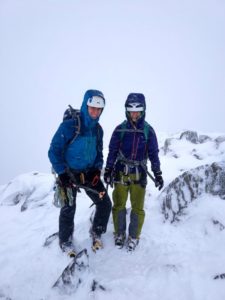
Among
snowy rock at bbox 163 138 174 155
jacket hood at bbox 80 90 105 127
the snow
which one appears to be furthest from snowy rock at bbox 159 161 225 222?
snowy rock at bbox 163 138 174 155

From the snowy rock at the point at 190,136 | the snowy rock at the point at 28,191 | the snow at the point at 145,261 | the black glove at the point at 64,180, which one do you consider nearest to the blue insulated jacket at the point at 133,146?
the black glove at the point at 64,180

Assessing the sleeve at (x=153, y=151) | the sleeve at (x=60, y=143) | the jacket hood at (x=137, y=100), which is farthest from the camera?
the sleeve at (x=153, y=151)

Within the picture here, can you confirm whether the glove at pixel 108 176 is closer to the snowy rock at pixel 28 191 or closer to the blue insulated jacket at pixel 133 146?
the blue insulated jacket at pixel 133 146

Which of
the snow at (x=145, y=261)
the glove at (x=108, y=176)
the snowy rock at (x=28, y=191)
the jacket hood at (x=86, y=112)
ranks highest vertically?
the jacket hood at (x=86, y=112)

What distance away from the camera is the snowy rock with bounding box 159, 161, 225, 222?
8.30m

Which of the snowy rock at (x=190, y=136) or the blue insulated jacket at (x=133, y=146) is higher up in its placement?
the blue insulated jacket at (x=133, y=146)

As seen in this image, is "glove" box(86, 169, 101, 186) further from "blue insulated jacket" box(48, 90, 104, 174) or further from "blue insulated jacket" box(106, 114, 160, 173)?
"blue insulated jacket" box(106, 114, 160, 173)

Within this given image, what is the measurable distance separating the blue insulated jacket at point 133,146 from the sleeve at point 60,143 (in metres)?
1.29

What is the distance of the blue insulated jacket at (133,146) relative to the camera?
24.0 ft

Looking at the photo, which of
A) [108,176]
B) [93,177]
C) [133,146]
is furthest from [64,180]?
[133,146]

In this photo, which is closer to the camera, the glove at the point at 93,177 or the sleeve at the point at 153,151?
the glove at the point at 93,177

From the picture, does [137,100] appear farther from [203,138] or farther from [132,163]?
[203,138]

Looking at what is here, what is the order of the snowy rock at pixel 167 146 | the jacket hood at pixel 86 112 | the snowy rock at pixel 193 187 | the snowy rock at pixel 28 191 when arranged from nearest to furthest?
the jacket hood at pixel 86 112, the snowy rock at pixel 193 187, the snowy rock at pixel 28 191, the snowy rock at pixel 167 146

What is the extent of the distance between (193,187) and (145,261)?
2.85 m
